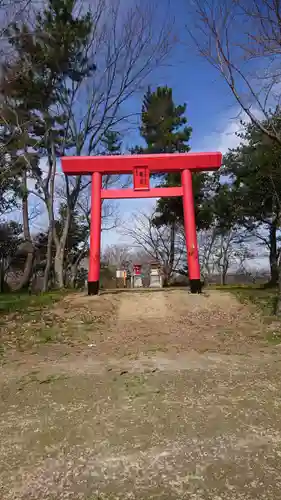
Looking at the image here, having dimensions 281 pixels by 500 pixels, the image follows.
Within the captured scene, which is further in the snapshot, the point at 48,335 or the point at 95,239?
the point at 95,239

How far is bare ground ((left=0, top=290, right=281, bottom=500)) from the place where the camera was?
214 cm

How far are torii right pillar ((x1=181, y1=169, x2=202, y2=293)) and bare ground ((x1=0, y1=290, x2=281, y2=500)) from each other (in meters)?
2.86

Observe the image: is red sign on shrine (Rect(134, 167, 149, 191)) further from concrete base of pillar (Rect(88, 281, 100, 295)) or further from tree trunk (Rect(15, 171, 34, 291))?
tree trunk (Rect(15, 171, 34, 291))

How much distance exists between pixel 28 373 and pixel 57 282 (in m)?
11.4

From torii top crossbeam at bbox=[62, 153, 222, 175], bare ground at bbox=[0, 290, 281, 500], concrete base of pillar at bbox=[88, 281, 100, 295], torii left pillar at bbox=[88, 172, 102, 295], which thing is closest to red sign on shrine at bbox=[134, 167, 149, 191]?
torii top crossbeam at bbox=[62, 153, 222, 175]

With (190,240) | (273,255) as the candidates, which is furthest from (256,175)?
(190,240)

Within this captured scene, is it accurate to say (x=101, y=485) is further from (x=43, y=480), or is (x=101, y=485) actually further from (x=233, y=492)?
(x=233, y=492)

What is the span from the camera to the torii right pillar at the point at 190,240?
9266 millimetres

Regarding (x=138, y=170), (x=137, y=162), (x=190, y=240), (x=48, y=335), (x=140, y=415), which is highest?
(x=137, y=162)

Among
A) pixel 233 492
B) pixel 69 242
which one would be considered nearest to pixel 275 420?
pixel 233 492

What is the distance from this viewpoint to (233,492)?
2.02 meters

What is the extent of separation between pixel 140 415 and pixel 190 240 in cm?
664

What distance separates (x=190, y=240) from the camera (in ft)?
30.8

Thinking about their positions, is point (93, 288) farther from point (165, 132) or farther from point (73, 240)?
point (73, 240)
